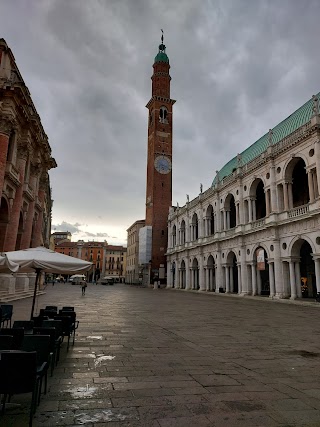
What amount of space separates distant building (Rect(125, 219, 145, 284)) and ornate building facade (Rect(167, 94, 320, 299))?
2782 centimetres

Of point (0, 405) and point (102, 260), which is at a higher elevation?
point (102, 260)

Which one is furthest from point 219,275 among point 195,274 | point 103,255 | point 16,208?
point 103,255

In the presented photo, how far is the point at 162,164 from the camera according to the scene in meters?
A: 60.0

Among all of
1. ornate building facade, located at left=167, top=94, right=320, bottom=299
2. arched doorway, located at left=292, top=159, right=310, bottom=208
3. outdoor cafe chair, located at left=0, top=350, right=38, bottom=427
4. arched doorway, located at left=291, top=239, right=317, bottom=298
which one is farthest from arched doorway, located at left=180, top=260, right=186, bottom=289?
outdoor cafe chair, located at left=0, top=350, right=38, bottom=427

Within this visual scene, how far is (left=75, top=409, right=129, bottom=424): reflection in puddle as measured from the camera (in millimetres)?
3762

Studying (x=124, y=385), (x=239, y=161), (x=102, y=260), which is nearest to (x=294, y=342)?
(x=124, y=385)

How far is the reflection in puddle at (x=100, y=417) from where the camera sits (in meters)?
3.76

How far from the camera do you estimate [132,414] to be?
12.9 ft

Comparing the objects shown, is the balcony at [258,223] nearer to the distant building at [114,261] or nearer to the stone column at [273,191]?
the stone column at [273,191]

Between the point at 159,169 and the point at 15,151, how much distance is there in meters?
38.1

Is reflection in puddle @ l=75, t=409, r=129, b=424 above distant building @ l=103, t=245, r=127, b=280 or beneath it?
beneath

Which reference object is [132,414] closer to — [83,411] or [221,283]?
[83,411]

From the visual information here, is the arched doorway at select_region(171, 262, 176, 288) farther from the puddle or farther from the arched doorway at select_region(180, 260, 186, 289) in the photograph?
the puddle

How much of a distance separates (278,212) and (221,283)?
43.9 feet
